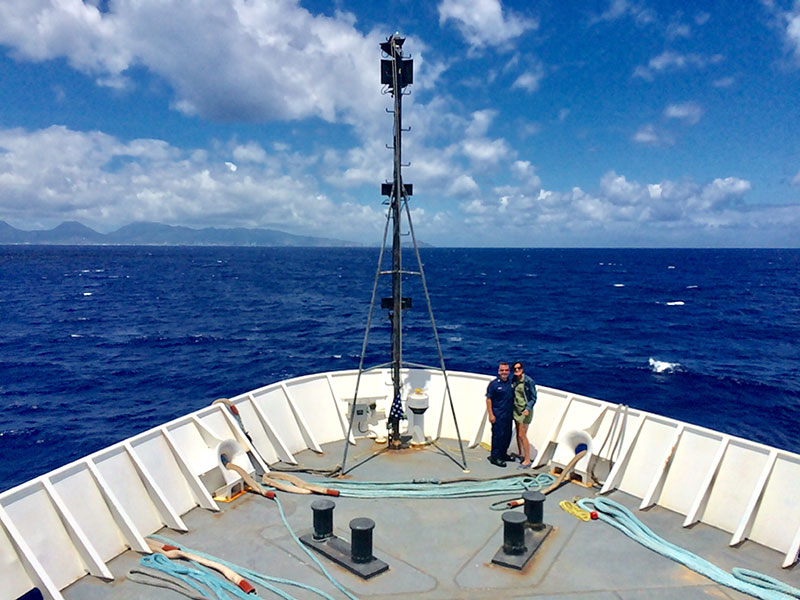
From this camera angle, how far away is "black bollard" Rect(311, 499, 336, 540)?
7.36 meters

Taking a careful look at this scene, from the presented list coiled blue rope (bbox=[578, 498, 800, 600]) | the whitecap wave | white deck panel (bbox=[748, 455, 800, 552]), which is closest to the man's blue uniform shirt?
coiled blue rope (bbox=[578, 498, 800, 600])

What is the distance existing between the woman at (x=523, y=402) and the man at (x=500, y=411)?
0.16m

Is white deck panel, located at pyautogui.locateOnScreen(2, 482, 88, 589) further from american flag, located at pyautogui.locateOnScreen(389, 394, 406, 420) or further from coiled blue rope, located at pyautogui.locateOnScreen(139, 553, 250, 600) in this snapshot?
american flag, located at pyautogui.locateOnScreen(389, 394, 406, 420)

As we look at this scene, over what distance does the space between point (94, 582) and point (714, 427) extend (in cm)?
2627

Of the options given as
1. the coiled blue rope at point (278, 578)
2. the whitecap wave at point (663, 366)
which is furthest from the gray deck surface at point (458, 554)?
the whitecap wave at point (663, 366)

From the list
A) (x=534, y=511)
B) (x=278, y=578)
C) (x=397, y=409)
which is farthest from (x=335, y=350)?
(x=278, y=578)

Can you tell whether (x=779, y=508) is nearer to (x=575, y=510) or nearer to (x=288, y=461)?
(x=575, y=510)

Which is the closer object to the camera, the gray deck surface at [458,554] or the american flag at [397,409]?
the gray deck surface at [458,554]

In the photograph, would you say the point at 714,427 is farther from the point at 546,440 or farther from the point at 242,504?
the point at 242,504

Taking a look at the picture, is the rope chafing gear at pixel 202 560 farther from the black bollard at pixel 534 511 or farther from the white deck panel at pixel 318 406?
the white deck panel at pixel 318 406

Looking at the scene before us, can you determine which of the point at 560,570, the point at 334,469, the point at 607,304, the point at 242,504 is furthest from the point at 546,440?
the point at 607,304

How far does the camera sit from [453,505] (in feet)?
28.4

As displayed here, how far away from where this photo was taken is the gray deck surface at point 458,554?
6453 mm

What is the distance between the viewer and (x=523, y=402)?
10023mm
